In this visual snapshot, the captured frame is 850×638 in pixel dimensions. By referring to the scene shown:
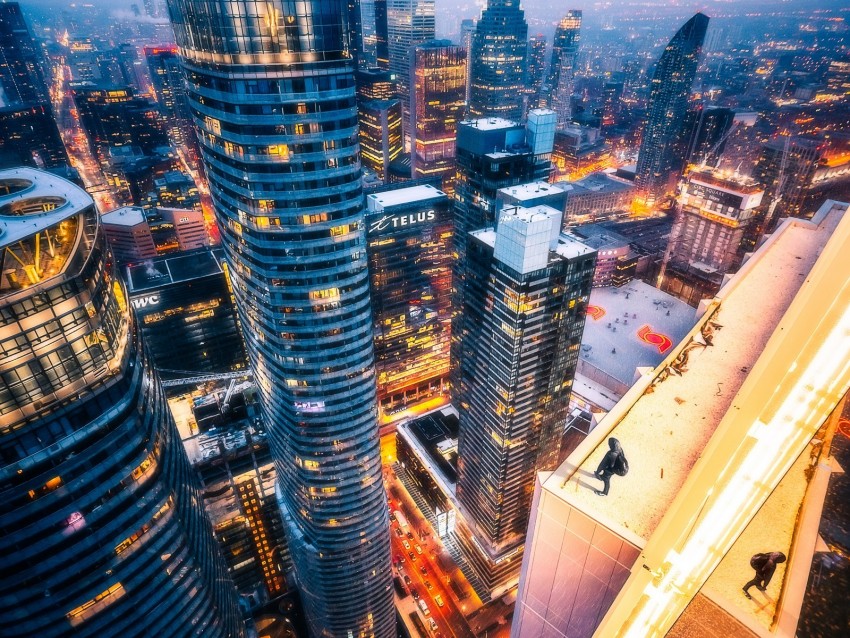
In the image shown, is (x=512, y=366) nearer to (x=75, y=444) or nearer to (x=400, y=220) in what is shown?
(x=75, y=444)

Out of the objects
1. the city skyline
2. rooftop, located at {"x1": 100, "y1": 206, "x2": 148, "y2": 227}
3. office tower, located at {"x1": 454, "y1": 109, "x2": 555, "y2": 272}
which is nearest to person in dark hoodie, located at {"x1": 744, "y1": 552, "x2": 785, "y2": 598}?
the city skyline

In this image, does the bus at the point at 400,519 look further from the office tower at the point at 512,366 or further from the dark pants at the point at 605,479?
the dark pants at the point at 605,479

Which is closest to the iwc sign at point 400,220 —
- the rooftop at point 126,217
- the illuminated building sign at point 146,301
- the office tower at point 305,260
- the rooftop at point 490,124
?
the rooftop at point 490,124

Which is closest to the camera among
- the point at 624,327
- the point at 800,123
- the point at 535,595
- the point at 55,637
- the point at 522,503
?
the point at 535,595

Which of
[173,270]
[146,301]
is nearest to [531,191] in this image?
[146,301]

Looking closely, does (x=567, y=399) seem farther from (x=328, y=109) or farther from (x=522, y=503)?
(x=328, y=109)

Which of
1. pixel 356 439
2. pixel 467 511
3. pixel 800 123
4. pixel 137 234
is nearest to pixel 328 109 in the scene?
pixel 356 439
